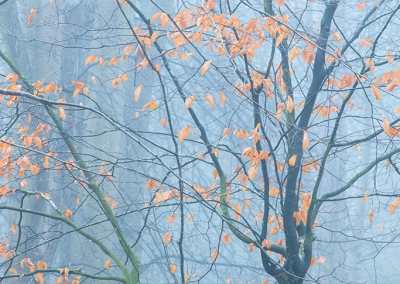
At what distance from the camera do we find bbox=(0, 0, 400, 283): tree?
12.4ft

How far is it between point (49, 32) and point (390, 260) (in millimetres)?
12467

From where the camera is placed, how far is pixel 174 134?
256 inches

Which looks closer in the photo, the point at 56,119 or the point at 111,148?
the point at 56,119

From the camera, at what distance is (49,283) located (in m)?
9.10

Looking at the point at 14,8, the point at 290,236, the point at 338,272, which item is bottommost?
the point at 290,236

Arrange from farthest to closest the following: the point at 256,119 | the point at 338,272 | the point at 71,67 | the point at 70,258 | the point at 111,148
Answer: the point at 338,272
the point at 71,67
the point at 70,258
the point at 111,148
the point at 256,119

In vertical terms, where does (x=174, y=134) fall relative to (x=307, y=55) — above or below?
above

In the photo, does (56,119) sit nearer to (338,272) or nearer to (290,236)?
(290,236)

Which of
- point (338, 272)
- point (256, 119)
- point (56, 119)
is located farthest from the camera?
point (338, 272)

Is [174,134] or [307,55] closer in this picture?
[307,55]

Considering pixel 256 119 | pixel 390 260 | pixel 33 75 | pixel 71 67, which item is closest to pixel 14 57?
→ pixel 33 75

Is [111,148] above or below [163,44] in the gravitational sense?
below

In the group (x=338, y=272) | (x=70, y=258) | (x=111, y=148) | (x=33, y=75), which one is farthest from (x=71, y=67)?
(x=338, y=272)

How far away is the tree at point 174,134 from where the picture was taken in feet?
12.4
